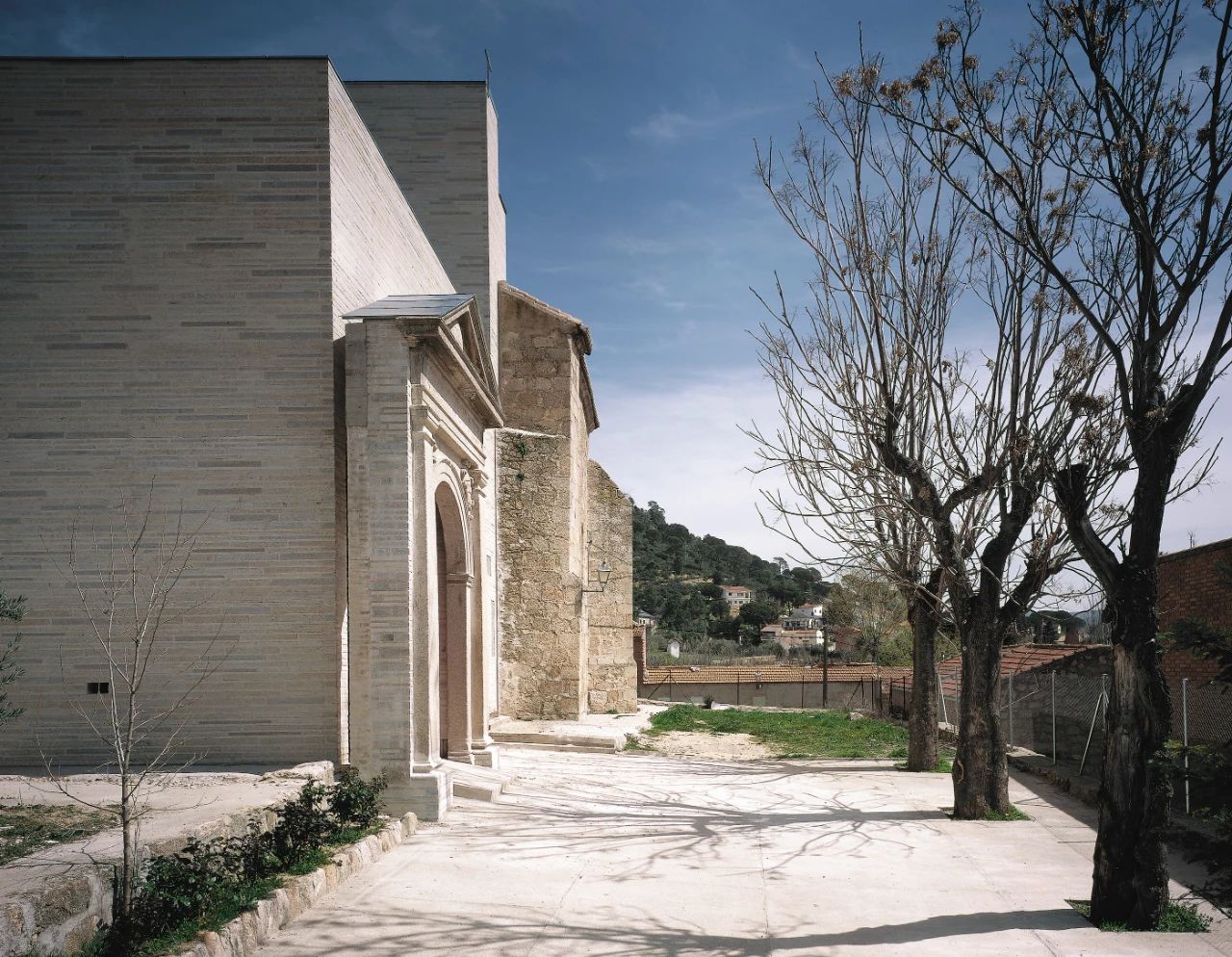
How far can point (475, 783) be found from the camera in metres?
10.8

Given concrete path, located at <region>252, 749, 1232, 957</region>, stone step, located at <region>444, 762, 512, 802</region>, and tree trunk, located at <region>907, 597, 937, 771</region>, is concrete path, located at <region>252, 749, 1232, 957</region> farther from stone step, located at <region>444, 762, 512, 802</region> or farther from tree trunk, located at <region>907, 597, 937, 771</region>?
tree trunk, located at <region>907, 597, 937, 771</region>

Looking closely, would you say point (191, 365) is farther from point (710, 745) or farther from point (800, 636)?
point (800, 636)

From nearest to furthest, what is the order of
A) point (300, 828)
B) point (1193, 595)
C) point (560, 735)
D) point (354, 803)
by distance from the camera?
point (300, 828), point (354, 803), point (1193, 595), point (560, 735)

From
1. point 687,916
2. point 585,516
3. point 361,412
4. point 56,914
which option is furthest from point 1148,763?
point 585,516

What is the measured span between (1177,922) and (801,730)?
542 inches

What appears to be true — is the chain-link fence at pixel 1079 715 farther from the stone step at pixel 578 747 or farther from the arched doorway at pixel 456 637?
the arched doorway at pixel 456 637

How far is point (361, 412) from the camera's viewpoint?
31.2ft

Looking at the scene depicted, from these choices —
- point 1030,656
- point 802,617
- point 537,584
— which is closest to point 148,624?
point 537,584

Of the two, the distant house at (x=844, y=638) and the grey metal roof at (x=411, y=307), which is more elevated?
the grey metal roof at (x=411, y=307)

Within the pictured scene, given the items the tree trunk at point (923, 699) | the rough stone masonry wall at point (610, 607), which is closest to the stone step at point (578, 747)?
the rough stone masonry wall at point (610, 607)

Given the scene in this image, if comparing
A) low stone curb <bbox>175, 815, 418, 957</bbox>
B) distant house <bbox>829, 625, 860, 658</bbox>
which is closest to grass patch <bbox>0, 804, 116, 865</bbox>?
low stone curb <bbox>175, 815, 418, 957</bbox>

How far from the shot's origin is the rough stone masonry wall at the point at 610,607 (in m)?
21.6

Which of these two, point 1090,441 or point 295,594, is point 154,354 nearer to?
point 295,594

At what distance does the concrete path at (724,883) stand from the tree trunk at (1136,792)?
10.7 inches
